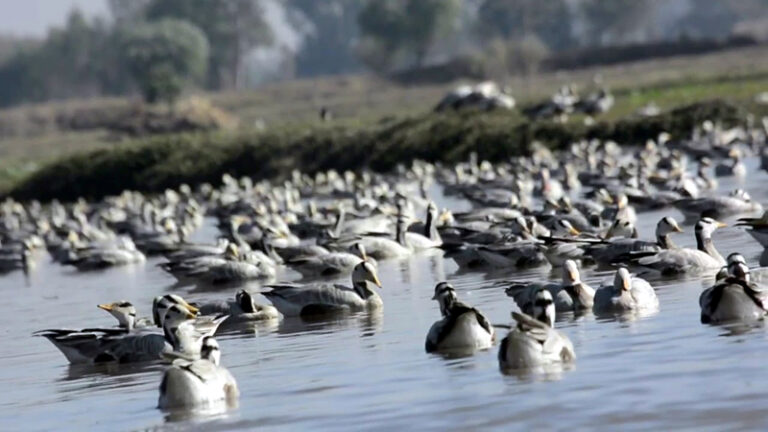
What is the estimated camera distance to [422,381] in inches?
579

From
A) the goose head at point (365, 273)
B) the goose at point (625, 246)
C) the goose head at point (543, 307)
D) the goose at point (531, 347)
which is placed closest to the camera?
the goose at point (531, 347)

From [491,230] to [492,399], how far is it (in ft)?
48.4

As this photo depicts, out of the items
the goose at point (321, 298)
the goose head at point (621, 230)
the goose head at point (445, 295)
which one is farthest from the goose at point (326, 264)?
the goose head at point (445, 295)

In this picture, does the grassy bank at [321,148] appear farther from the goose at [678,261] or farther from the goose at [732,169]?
the goose at [678,261]

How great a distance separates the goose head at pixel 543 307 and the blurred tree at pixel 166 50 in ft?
399

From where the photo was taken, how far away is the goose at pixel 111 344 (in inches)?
714

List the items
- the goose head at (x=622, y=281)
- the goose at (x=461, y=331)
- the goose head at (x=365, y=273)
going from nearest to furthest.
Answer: the goose at (x=461, y=331) < the goose head at (x=622, y=281) < the goose head at (x=365, y=273)

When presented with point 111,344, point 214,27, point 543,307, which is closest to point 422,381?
point 543,307

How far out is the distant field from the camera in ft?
222

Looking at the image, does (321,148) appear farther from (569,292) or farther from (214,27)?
(214,27)

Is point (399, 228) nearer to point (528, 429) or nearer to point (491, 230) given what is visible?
point (491, 230)

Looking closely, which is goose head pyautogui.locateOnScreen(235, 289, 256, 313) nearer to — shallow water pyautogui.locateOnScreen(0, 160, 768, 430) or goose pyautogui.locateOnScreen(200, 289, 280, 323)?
goose pyautogui.locateOnScreen(200, 289, 280, 323)

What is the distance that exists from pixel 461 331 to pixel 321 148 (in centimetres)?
4832

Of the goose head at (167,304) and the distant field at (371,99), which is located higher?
the distant field at (371,99)
